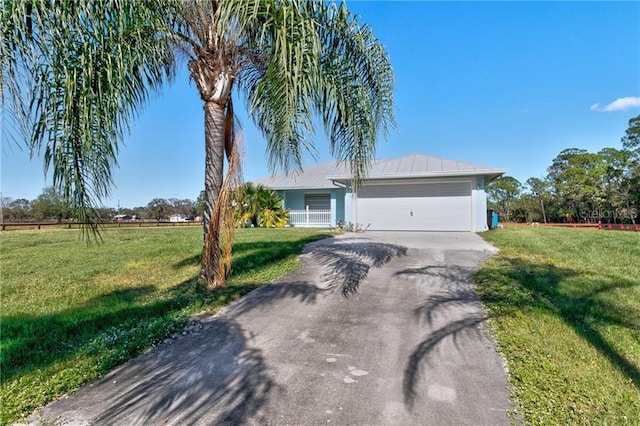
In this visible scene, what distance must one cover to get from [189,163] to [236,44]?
2.52m

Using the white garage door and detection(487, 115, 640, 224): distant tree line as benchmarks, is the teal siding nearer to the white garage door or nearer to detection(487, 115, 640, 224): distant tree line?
the white garage door

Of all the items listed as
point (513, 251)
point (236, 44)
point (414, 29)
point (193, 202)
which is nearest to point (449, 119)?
point (414, 29)

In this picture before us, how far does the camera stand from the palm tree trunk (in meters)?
5.52

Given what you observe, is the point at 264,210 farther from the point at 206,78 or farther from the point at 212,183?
the point at 206,78

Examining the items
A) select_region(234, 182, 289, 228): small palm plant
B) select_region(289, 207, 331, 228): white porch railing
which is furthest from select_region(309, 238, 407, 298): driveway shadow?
select_region(289, 207, 331, 228): white porch railing

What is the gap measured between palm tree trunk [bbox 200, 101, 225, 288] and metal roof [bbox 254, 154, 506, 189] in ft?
22.1

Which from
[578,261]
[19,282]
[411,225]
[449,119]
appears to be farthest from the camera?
[411,225]

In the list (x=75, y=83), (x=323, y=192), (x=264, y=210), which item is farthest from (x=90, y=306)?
(x=323, y=192)

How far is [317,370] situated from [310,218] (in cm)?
1768

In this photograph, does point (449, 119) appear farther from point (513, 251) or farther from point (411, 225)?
point (513, 251)

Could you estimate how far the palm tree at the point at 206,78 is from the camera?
131 inches

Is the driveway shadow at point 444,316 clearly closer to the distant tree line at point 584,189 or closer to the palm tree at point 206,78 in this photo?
the palm tree at point 206,78

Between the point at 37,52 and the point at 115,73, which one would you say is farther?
the point at 115,73

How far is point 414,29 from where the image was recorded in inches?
371
